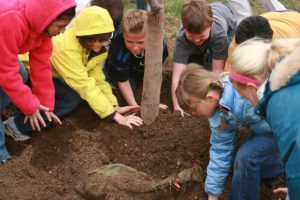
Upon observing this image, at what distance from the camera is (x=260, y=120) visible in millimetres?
2492

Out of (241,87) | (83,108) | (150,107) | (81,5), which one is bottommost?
(83,108)

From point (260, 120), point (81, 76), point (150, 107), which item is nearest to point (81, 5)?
point (81, 76)

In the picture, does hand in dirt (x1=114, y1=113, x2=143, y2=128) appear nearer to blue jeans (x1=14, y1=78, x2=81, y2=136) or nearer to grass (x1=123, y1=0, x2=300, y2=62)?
blue jeans (x1=14, y1=78, x2=81, y2=136)

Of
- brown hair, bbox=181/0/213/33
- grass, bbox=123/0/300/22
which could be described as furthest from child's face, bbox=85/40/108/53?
grass, bbox=123/0/300/22

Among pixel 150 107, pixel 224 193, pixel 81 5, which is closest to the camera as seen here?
pixel 224 193

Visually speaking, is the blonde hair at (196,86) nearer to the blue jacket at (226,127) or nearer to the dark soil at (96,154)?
the blue jacket at (226,127)

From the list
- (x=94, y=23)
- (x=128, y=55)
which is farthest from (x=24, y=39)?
(x=128, y=55)

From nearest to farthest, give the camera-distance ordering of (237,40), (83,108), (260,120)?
(260,120) < (237,40) < (83,108)

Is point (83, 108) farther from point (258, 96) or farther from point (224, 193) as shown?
point (258, 96)

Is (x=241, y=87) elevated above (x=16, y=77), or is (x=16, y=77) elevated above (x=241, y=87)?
(x=241, y=87)

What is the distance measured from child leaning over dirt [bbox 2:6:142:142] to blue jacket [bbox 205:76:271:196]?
868mm

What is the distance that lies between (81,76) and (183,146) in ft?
2.95

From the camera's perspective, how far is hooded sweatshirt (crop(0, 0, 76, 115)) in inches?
→ 103

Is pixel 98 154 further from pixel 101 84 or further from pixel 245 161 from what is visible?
pixel 245 161
